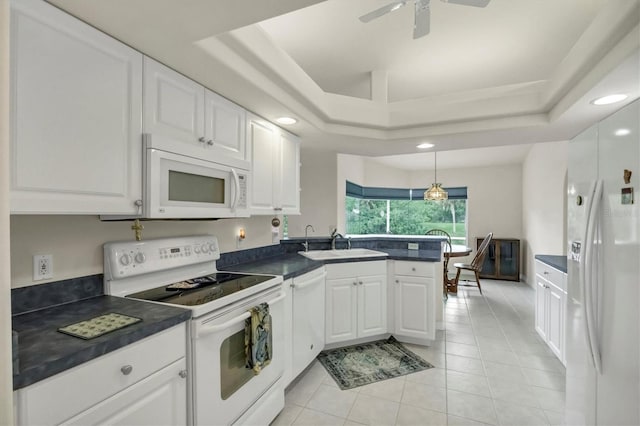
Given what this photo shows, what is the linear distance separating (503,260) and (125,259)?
22.1 feet

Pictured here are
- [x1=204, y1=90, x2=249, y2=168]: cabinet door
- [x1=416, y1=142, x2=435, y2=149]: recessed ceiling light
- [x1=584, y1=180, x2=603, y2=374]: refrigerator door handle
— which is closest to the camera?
[x1=584, y1=180, x2=603, y2=374]: refrigerator door handle

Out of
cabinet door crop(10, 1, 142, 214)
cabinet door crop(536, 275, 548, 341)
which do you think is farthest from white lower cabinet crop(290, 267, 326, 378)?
cabinet door crop(536, 275, 548, 341)

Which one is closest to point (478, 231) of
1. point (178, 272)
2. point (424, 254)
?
point (424, 254)

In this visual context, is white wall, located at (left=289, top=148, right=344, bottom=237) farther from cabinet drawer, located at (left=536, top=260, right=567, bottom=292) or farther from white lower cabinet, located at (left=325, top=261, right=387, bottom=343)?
cabinet drawer, located at (left=536, top=260, right=567, bottom=292)

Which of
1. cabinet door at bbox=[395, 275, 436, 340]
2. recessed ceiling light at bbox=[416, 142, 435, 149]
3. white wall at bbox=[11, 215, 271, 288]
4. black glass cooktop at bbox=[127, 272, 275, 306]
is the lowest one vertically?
cabinet door at bbox=[395, 275, 436, 340]

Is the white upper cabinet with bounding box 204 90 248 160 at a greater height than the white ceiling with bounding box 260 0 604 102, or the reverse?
the white ceiling with bounding box 260 0 604 102

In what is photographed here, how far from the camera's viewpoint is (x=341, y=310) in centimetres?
299

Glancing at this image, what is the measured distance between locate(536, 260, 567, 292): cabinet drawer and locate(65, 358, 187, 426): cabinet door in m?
2.84

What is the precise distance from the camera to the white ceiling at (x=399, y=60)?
1.35 metres

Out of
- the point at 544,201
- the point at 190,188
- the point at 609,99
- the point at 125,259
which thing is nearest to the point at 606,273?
the point at 609,99

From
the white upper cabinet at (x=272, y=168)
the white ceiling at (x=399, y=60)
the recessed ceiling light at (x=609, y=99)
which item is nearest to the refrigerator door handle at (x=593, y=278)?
the white ceiling at (x=399, y=60)

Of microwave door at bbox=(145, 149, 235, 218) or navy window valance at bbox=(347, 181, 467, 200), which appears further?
navy window valance at bbox=(347, 181, 467, 200)

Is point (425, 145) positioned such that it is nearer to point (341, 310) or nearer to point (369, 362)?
point (341, 310)

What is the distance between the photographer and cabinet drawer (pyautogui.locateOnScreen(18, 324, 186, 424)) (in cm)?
88
